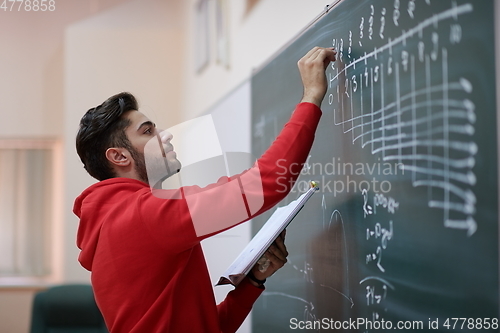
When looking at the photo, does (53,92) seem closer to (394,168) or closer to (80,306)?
(80,306)

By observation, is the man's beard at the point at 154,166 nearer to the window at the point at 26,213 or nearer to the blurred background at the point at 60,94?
the blurred background at the point at 60,94

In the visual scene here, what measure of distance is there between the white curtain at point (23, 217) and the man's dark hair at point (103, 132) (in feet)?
10.2

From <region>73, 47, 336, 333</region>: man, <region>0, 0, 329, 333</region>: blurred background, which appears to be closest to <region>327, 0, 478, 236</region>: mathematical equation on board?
<region>73, 47, 336, 333</region>: man

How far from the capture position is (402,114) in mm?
1078

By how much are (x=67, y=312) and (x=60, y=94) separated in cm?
208

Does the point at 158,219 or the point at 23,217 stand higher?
the point at 158,219

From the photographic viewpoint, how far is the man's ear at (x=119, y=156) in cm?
129

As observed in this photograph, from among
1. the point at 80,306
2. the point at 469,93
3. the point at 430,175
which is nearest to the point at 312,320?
the point at 430,175

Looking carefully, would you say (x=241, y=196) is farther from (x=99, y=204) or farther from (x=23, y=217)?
(x=23, y=217)

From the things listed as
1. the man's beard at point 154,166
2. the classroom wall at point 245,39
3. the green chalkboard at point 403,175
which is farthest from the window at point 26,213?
the man's beard at point 154,166

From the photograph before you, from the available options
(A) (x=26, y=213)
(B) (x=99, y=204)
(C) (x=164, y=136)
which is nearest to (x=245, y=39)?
(C) (x=164, y=136)

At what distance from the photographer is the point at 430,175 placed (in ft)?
3.22

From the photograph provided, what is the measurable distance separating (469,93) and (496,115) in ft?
0.20

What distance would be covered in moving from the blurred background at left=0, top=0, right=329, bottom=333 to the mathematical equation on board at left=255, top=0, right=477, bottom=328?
8.02ft
